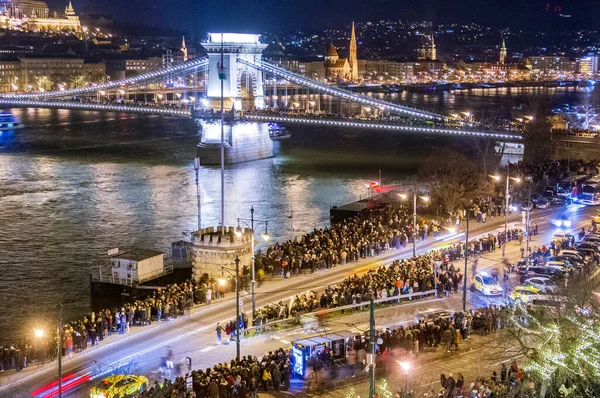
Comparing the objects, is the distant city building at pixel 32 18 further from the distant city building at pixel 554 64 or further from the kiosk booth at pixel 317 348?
the kiosk booth at pixel 317 348

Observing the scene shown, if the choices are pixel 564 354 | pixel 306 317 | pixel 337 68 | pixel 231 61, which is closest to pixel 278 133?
pixel 231 61

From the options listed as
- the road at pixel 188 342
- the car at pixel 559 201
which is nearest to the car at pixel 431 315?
the road at pixel 188 342

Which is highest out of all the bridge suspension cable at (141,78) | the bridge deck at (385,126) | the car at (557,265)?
the bridge suspension cable at (141,78)

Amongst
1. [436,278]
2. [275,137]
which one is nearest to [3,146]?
[275,137]

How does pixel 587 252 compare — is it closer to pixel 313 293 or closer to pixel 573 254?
pixel 573 254

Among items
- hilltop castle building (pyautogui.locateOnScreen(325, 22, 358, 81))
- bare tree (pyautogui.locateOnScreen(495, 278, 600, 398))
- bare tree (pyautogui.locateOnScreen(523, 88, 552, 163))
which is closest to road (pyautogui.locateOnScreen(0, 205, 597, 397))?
bare tree (pyautogui.locateOnScreen(495, 278, 600, 398))

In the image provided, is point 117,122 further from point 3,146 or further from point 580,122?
point 580,122

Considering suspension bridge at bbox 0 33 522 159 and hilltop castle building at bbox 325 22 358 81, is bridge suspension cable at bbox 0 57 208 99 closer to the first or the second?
suspension bridge at bbox 0 33 522 159
